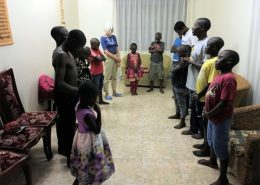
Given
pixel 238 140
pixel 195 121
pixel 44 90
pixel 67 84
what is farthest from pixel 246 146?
pixel 44 90

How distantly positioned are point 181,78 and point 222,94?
1387 mm

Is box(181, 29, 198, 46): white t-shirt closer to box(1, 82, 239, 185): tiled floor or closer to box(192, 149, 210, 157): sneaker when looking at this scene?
box(1, 82, 239, 185): tiled floor

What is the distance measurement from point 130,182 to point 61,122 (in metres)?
0.89

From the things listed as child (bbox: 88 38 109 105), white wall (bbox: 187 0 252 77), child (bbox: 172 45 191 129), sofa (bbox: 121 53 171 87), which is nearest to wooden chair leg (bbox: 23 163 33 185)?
child (bbox: 172 45 191 129)

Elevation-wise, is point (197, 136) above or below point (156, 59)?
below

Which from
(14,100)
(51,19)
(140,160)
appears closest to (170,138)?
(140,160)

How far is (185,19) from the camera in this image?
5629 mm

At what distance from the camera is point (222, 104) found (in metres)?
2.05

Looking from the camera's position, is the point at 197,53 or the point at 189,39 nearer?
the point at 197,53

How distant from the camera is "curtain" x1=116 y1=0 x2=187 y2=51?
5.61 meters

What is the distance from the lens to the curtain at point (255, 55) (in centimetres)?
287

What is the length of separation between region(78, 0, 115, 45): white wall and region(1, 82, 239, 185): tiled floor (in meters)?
2.62

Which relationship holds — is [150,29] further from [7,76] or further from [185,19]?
[7,76]

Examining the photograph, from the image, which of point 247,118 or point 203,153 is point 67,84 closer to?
point 203,153
